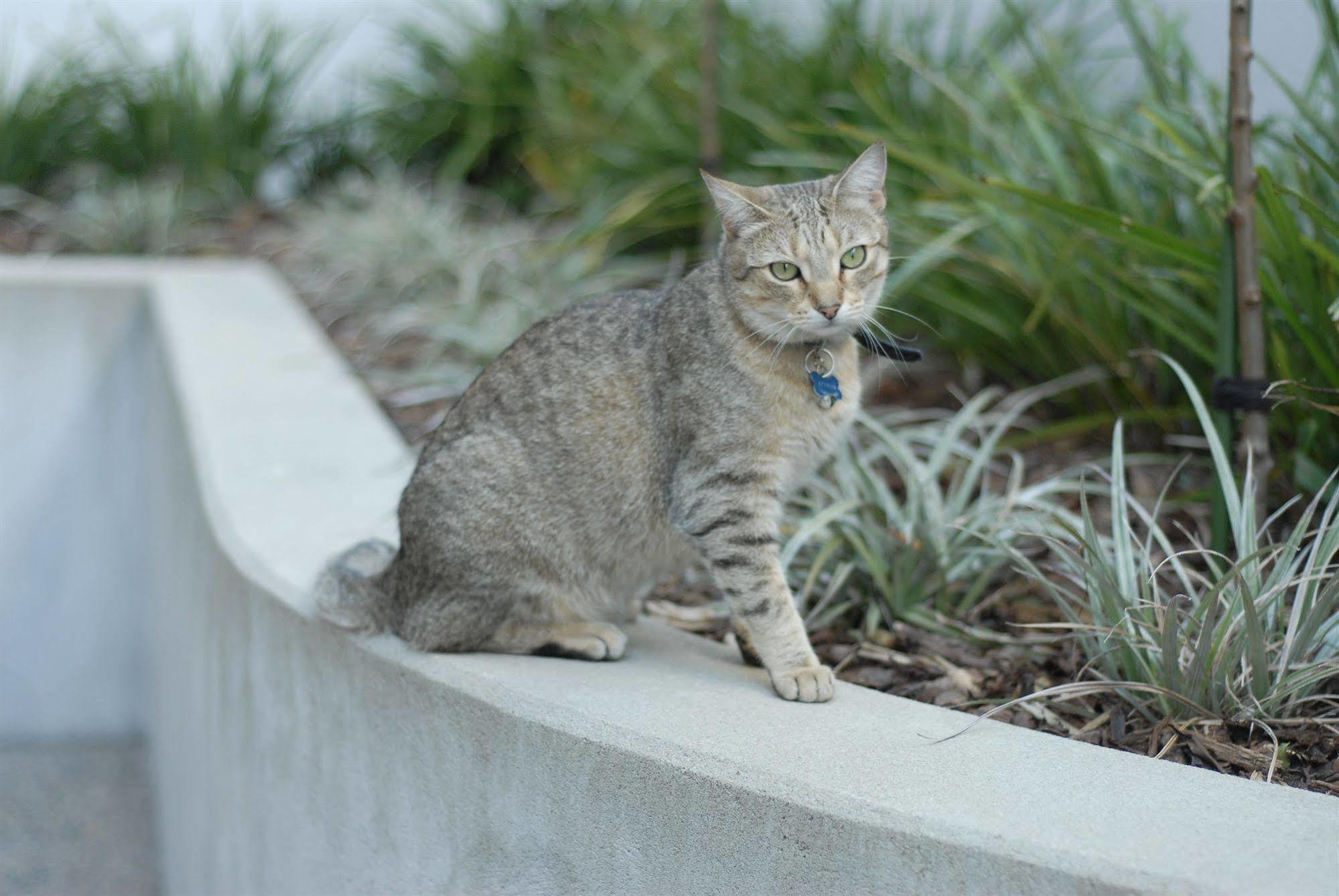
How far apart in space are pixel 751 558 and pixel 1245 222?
1170 millimetres

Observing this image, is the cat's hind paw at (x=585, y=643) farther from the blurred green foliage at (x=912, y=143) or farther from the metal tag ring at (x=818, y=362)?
the blurred green foliage at (x=912, y=143)

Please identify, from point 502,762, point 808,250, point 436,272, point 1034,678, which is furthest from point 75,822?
point 808,250

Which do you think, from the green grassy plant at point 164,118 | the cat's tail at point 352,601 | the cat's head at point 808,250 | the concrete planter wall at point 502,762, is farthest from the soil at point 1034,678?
the green grassy plant at point 164,118

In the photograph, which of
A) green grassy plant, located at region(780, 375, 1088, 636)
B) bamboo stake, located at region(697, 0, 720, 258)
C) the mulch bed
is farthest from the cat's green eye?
bamboo stake, located at region(697, 0, 720, 258)

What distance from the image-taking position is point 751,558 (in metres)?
2.29

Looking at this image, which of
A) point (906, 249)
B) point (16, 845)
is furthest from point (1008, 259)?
point (16, 845)

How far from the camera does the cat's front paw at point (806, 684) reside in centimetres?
219

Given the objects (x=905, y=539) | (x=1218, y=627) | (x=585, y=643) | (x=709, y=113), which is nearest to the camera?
(x=1218, y=627)

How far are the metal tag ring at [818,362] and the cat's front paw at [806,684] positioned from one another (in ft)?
1.76

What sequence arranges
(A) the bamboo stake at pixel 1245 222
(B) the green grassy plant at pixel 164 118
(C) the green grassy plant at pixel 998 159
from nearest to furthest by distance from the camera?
(A) the bamboo stake at pixel 1245 222 < (C) the green grassy plant at pixel 998 159 < (B) the green grassy plant at pixel 164 118

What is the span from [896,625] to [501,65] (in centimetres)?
524

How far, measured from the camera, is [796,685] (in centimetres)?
221

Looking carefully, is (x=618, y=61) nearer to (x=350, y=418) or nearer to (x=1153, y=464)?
(x=350, y=418)

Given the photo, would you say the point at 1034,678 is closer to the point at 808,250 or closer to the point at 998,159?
the point at 808,250
